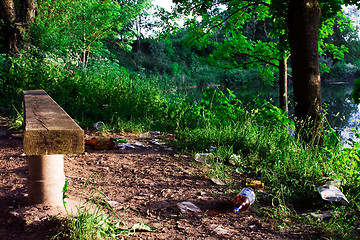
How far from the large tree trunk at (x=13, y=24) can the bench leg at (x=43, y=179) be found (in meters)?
7.73

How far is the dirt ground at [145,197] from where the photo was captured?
2.11 meters

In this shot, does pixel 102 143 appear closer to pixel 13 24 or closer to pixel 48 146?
pixel 48 146

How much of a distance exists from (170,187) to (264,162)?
1.16 metres

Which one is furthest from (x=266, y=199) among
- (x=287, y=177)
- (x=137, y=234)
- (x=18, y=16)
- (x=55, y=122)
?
(x=18, y=16)

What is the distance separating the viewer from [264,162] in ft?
11.6

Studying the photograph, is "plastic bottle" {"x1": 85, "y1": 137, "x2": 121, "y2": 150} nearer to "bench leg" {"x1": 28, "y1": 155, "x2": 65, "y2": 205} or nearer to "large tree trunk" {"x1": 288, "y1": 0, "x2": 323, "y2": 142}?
"bench leg" {"x1": 28, "y1": 155, "x2": 65, "y2": 205}

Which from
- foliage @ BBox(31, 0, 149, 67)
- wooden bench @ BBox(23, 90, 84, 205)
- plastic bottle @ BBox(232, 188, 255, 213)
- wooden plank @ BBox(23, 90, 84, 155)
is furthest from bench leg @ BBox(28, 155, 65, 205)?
foliage @ BBox(31, 0, 149, 67)

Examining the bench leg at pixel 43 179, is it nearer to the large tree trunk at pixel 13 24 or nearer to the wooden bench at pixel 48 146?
the wooden bench at pixel 48 146

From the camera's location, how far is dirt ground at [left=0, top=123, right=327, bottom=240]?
211cm

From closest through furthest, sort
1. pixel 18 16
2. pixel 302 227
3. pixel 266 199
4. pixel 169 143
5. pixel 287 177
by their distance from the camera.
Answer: pixel 302 227
pixel 266 199
pixel 287 177
pixel 169 143
pixel 18 16

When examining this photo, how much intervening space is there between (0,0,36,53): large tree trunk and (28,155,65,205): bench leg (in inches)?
304

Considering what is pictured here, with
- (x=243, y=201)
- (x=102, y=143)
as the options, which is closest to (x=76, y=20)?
(x=102, y=143)

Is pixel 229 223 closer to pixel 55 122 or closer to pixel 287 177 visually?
pixel 287 177

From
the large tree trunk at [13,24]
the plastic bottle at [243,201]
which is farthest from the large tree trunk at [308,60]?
the large tree trunk at [13,24]
